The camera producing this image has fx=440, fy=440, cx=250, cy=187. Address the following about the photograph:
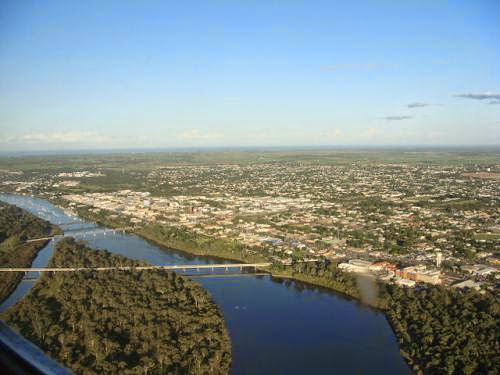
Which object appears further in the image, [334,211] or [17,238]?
[334,211]

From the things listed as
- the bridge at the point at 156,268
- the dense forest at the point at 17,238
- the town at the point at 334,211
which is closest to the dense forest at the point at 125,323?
the bridge at the point at 156,268

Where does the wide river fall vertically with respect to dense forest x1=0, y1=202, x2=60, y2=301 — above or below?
below

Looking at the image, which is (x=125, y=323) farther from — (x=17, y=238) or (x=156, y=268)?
(x=17, y=238)

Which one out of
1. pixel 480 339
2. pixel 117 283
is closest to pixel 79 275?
pixel 117 283

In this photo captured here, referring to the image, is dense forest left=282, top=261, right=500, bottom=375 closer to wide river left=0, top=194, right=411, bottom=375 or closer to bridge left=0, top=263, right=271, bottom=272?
wide river left=0, top=194, right=411, bottom=375

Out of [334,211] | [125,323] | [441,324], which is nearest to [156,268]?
[125,323]

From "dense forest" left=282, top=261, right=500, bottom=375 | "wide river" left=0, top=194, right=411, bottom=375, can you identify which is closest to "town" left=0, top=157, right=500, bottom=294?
"dense forest" left=282, top=261, right=500, bottom=375
